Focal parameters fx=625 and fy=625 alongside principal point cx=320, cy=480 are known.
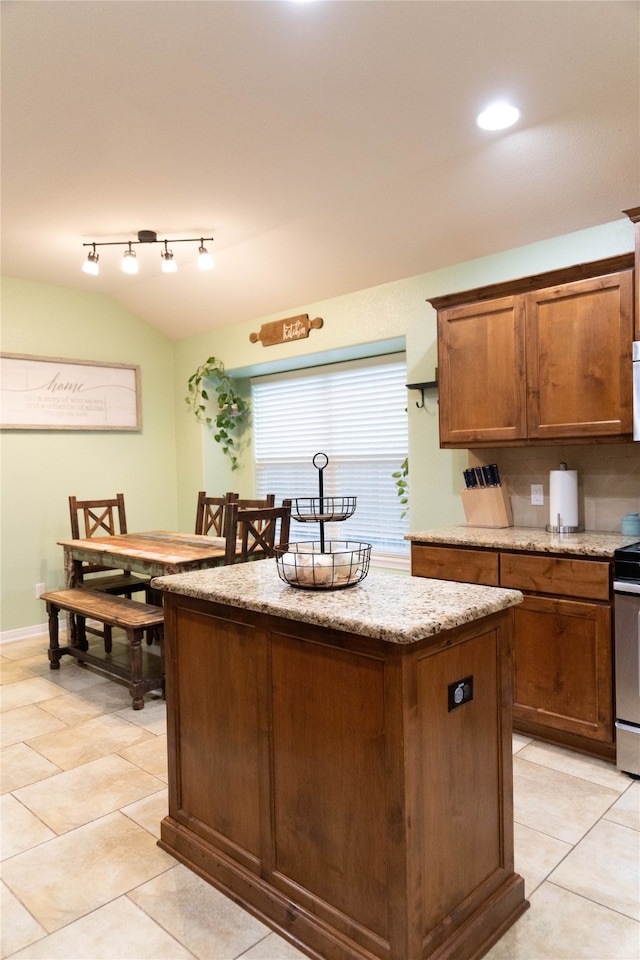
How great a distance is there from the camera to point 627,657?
8.39 ft

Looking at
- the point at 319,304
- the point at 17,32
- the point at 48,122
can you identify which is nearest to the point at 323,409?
the point at 319,304

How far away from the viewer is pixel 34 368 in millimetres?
4840

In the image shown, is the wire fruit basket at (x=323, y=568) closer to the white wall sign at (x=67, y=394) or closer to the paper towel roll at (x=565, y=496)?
the paper towel roll at (x=565, y=496)

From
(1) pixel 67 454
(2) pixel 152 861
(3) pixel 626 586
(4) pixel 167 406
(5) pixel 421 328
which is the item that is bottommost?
(2) pixel 152 861

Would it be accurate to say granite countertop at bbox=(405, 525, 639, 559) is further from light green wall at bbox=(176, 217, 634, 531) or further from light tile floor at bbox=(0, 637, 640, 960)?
light tile floor at bbox=(0, 637, 640, 960)

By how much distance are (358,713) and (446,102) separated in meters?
2.31

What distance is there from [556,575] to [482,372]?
111 centimetres

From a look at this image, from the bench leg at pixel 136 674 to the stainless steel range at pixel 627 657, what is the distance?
2.36 m

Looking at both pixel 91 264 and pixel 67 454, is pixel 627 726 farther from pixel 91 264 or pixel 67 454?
pixel 67 454

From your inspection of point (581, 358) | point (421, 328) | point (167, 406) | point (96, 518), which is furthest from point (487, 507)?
point (167, 406)

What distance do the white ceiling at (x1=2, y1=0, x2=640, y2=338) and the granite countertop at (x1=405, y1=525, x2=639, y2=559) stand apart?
156cm

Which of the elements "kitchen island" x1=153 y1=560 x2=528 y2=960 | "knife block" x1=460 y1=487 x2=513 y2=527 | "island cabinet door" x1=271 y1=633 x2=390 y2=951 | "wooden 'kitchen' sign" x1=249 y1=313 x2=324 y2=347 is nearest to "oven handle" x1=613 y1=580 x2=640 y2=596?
"knife block" x1=460 y1=487 x2=513 y2=527

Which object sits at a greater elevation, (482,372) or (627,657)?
(482,372)

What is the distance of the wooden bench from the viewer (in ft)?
11.2
